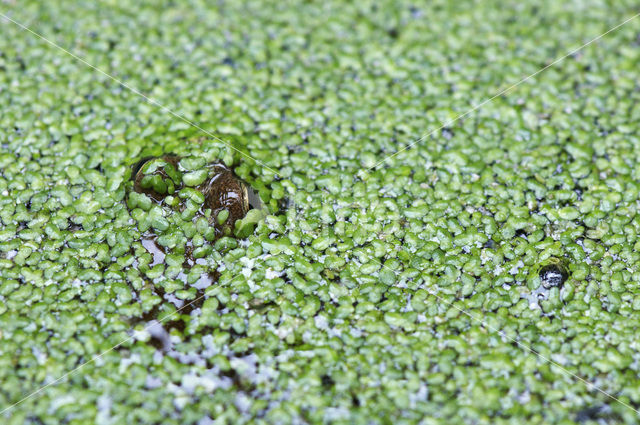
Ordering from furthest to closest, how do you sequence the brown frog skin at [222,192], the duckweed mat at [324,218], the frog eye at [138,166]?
the frog eye at [138,166], the brown frog skin at [222,192], the duckweed mat at [324,218]

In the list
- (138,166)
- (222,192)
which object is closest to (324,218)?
(222,192)

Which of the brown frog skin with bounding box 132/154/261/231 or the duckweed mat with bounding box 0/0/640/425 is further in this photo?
the brown frog skin with bounding box 132/154/261/231

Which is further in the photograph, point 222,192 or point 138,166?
point 138,166

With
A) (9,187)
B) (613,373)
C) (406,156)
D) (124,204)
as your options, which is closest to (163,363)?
(124,204)

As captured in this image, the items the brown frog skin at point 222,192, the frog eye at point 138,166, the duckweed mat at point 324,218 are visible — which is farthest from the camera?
the frog eye at point 138,166

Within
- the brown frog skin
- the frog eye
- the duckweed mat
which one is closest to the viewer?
the duckweed mat

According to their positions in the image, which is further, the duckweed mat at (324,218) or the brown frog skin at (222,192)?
the brown frog skin at (222,192)

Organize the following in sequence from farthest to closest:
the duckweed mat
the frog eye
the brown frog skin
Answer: the frog eye → the brown frog skin → the duckweed mat

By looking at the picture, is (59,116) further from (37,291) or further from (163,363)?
(163,363)

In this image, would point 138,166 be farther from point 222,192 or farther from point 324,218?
point 324,218
